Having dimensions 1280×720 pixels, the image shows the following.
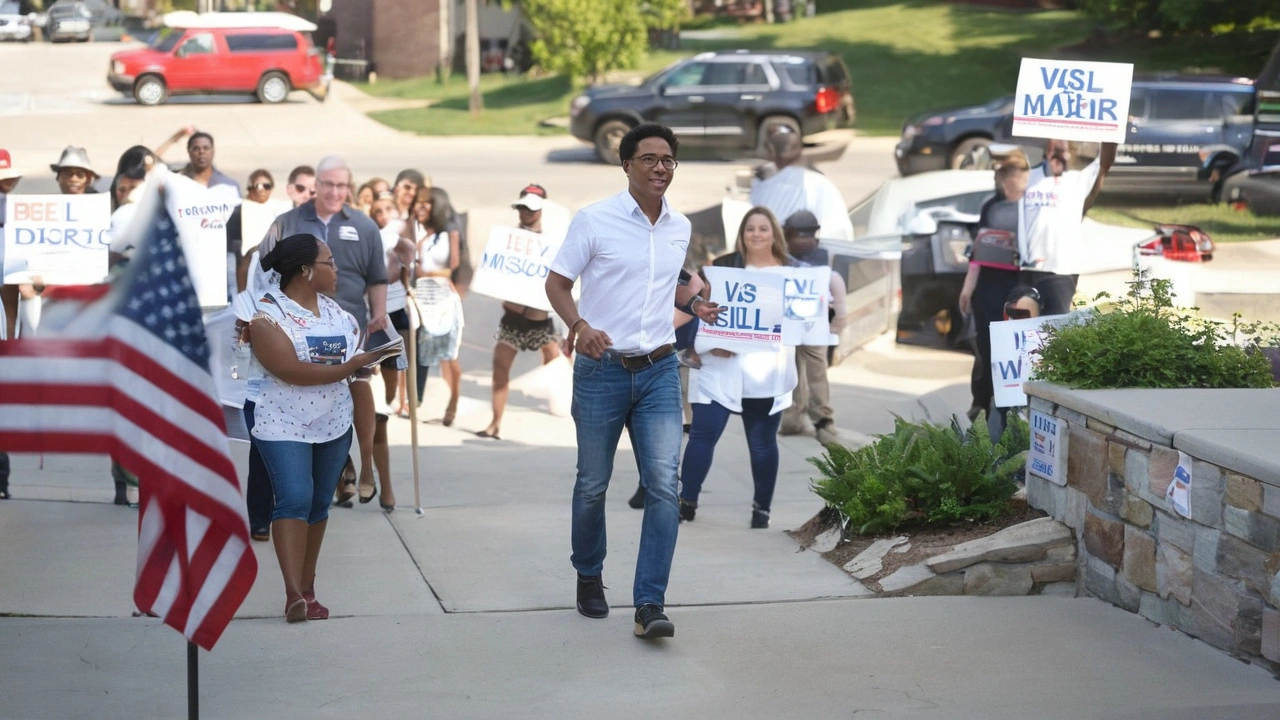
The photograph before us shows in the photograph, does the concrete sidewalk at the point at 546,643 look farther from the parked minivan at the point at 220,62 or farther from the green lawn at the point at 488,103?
the parked minivan at the point at 220,62

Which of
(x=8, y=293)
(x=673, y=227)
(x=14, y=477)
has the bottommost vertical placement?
(x=14, y=477)

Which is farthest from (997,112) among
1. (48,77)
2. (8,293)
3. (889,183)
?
(48,77)

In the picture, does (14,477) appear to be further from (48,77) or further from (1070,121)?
(48,77)

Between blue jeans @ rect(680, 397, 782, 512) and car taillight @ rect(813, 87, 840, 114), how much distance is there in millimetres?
19512

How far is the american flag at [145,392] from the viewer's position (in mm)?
4199

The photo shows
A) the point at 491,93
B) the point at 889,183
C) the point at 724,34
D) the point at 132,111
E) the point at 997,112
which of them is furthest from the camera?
the point at 724,34

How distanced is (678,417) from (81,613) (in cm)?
252

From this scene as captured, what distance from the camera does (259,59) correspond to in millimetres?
36094

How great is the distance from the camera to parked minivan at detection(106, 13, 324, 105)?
3444 cm

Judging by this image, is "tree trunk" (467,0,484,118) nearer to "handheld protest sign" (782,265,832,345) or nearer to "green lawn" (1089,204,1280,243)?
"green lawn" (1089,204,1280,243)

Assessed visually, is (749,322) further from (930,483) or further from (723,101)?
(723,101)

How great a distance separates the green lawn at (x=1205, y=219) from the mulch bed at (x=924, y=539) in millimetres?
11261

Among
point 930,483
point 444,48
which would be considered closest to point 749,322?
point 930,483

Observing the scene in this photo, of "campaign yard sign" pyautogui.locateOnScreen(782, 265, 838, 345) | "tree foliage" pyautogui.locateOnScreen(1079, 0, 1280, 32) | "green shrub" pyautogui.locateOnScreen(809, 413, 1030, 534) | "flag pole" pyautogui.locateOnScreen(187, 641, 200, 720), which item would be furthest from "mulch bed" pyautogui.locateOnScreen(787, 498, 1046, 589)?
"tree foliage" pyautogui.locateOnScreen(1079, 0, 1280, 32)
